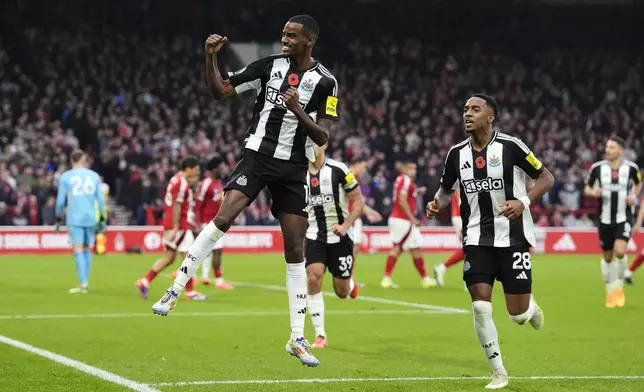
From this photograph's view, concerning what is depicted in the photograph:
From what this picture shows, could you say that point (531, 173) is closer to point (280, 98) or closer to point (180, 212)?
point (280, 98)

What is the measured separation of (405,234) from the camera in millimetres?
22953

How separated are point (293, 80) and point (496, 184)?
6.79 feet

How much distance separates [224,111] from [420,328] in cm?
2739

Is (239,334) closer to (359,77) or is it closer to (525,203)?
(525,203)

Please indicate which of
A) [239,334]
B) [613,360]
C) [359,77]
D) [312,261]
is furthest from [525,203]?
[359,77]

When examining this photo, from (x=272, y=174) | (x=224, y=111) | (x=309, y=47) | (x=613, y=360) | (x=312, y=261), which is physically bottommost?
(x=613, y=360)

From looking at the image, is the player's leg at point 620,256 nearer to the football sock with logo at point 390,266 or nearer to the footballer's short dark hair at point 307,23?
the football sock with logo at point 390,266

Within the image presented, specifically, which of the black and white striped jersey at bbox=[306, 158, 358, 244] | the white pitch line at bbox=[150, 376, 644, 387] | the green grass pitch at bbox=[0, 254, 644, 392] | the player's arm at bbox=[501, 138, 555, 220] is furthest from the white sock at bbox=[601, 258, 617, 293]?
the player's arm at bbox=[501, 138, 555, 220]

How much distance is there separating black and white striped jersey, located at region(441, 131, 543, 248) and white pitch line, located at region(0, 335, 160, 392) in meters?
3.08

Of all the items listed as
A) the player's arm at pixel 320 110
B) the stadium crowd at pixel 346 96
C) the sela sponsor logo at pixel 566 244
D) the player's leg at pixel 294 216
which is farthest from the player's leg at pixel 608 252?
the sela sponsor logo at pixel 566 244

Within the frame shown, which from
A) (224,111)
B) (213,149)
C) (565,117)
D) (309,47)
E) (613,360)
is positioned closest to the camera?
(309,47)

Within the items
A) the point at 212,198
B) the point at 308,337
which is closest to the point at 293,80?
the point at 308,337

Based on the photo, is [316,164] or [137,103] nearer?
[316,164]

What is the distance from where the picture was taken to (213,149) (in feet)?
125
